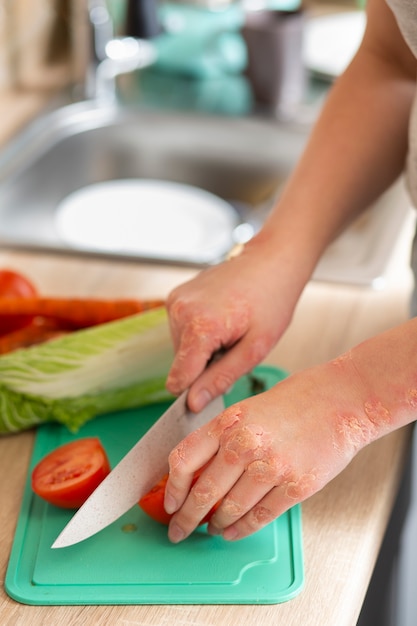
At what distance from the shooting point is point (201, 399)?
97 cm

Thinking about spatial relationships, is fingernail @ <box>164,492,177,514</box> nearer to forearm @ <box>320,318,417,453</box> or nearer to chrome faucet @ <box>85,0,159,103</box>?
forearm @ <box>320,318,417,453</box>

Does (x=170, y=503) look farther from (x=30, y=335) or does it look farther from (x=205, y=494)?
(x=30, y=335)

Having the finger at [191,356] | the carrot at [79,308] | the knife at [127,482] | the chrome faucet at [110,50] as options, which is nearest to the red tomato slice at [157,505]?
the knife at [127,482]

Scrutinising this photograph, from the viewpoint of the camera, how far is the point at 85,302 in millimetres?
1174

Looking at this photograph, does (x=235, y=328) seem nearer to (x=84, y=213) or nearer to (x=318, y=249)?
(x=318, y=249)

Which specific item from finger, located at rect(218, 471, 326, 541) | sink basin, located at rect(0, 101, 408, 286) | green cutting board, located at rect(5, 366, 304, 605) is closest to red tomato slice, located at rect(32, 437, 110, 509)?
green cutting board, located at rect(5, 366, 304, 605)

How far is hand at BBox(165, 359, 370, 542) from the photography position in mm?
829

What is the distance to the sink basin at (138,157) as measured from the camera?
171cm

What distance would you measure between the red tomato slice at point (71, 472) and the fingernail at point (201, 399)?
108 millimetres

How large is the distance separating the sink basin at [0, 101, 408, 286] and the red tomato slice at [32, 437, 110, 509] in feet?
2.32

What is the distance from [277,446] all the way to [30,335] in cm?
46

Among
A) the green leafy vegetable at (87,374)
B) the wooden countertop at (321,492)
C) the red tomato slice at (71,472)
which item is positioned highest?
the green leafy vegetable at (87,374)

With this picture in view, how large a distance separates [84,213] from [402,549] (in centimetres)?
78

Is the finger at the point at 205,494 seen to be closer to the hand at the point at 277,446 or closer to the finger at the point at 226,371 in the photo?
the hand at the point at 277,446
